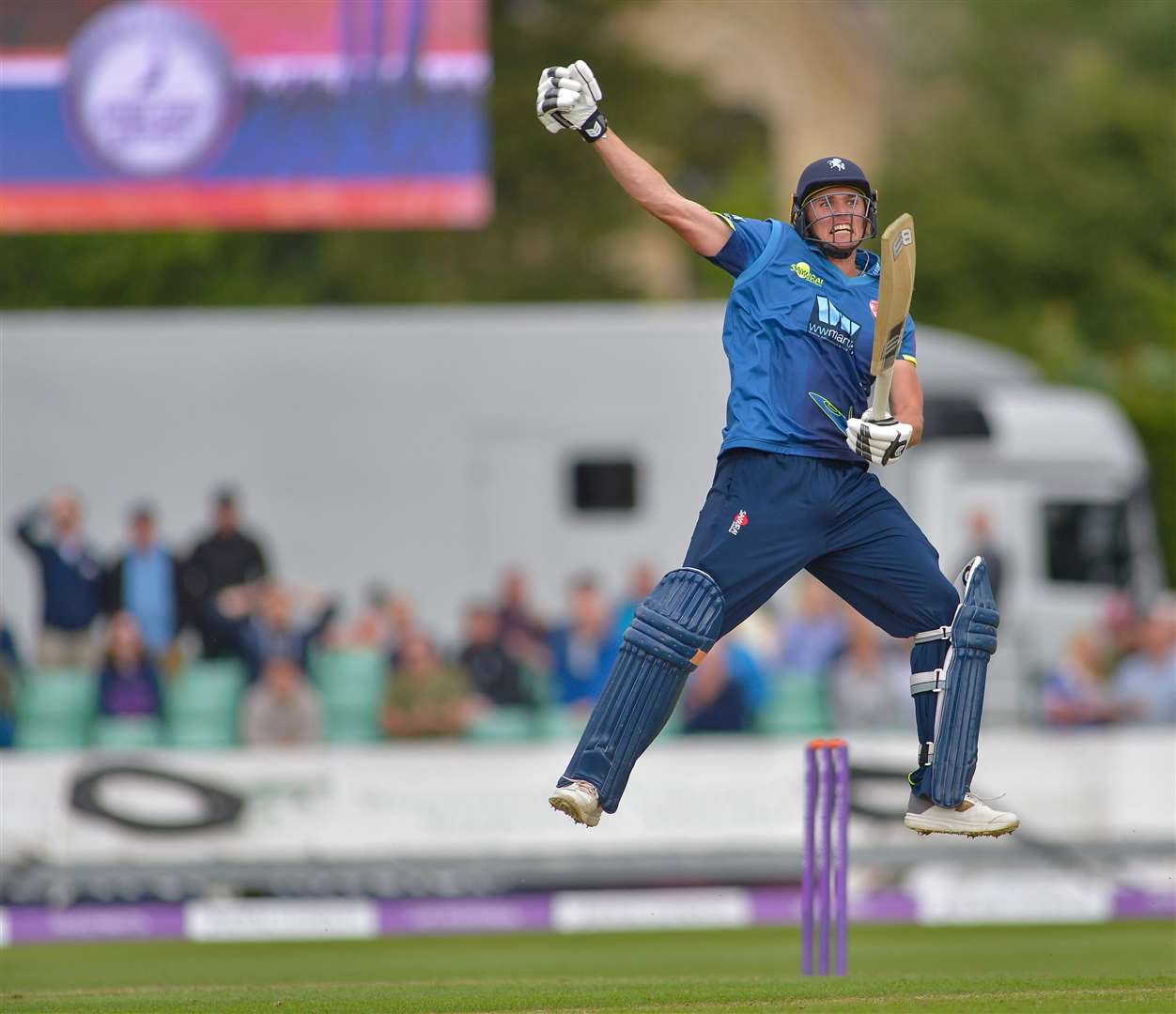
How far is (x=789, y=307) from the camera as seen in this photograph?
7676 millimetres

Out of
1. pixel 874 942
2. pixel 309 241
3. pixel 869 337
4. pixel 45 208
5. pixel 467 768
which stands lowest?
pixel 874 942

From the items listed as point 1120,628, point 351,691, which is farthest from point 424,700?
point 1120,628

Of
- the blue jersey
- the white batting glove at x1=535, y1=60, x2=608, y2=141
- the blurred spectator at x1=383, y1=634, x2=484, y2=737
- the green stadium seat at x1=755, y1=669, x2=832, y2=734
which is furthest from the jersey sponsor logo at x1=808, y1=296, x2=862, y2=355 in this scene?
the blurred spectator at x1=383, y1=634, x2=484, y2=737

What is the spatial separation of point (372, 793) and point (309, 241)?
2319 centimetres

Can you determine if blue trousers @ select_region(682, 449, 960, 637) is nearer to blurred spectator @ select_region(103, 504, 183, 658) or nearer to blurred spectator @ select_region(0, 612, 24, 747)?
blurred spectator @ select_region(0, 612, 24, 747)

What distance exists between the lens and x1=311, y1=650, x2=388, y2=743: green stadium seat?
14836 millimetres

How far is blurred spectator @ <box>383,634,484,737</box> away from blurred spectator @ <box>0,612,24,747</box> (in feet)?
7.92

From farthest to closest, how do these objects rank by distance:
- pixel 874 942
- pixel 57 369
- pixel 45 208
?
pixel 57 369
pixel 45 208
pixel 874 942

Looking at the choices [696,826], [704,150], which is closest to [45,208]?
[696,826]

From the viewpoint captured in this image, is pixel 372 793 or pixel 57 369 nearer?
pixel 372 793

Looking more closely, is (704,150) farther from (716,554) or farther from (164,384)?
(716,554)

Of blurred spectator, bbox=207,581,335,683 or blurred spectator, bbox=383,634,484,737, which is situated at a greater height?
blurred spectator, bbox=207,581,335,683

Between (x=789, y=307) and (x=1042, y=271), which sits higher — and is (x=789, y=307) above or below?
below

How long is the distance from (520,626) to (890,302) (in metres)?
9.39
